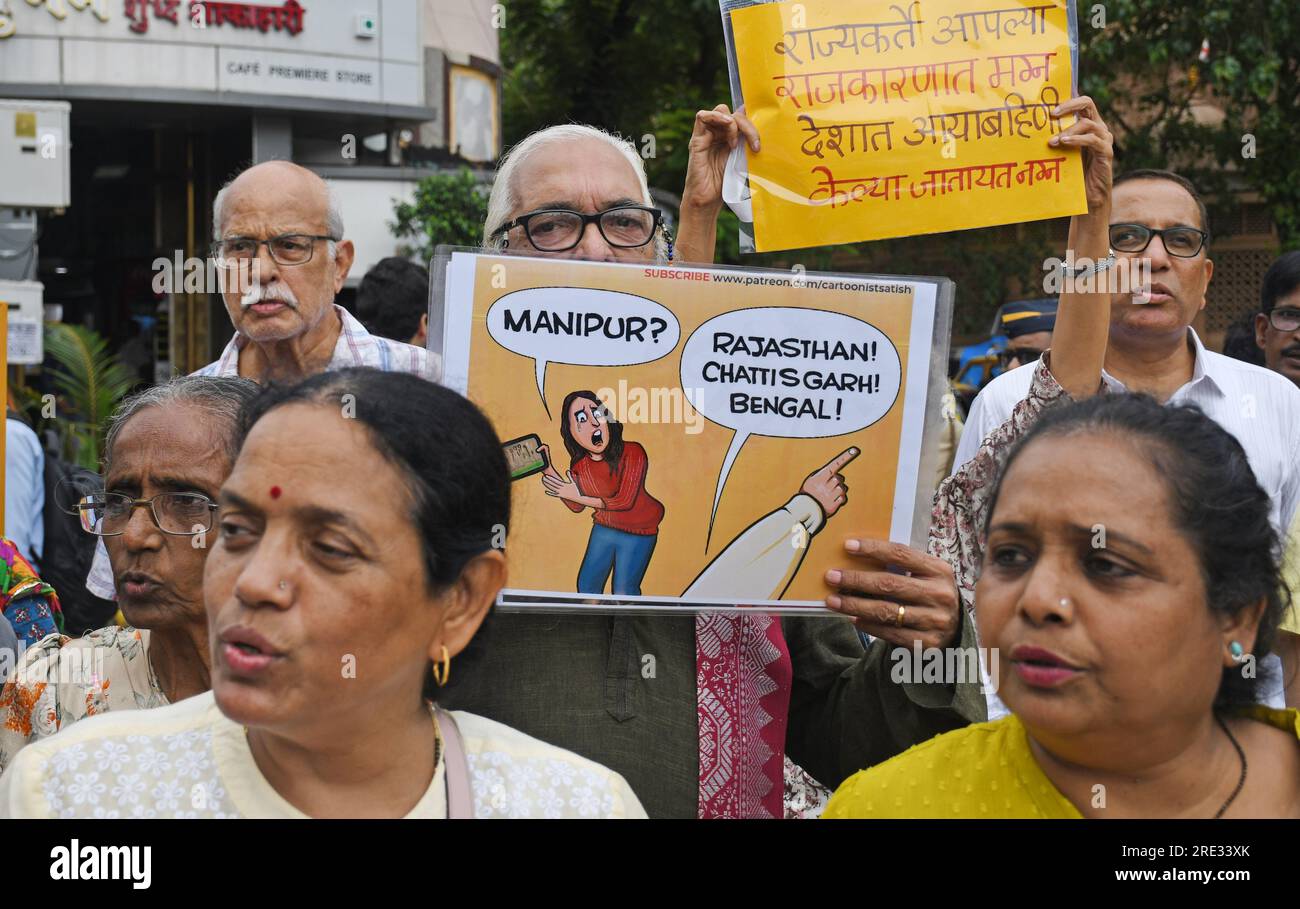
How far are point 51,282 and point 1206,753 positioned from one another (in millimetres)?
20363

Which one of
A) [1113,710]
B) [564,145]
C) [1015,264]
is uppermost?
[1015,264]

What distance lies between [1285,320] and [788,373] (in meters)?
2.94

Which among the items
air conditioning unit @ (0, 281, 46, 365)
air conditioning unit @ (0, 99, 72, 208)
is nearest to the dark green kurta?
air conditioning unit @ (0, 281, 46, 365)

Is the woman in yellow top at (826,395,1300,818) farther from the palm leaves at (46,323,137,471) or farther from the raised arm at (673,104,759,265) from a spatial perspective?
the palm leaves at (46,323,137,471)

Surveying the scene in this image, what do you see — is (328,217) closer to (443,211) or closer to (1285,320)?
(1285,320)

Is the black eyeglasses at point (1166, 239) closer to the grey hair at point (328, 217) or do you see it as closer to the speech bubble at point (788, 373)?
the speech bubble at point (788, 373)

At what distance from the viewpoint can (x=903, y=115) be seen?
9.47ft

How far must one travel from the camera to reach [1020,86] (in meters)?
2.89

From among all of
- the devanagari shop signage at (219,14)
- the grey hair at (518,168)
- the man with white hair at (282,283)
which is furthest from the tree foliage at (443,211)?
the grey hair at (518,168)

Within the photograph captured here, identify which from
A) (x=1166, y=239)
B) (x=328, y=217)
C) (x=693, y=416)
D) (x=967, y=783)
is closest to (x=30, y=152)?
(x=328, y=217)

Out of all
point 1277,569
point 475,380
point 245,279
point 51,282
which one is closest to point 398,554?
point 475,380

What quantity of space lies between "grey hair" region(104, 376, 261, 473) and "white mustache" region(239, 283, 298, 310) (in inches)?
47.0

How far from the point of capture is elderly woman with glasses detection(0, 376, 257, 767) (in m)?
2.49
